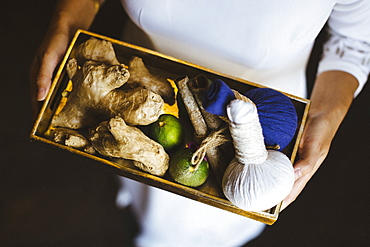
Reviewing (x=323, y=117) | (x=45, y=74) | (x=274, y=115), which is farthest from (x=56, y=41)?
(x=323, y=117)

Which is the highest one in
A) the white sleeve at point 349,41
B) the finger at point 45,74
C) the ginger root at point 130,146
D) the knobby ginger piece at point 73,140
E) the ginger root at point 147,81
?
the white sleeve at point 349,41

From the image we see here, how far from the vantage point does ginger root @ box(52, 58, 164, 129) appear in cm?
51

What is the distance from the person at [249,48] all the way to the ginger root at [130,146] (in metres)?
0.18

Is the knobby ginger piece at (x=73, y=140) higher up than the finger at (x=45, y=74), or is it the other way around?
the finger at (x=45, y=74)

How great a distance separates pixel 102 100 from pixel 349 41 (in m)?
0.57

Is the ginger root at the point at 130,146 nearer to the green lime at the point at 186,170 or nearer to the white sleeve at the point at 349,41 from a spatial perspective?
the green lime at the point at 186,170

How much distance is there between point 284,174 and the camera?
484 mm

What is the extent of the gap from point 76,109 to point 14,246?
925 mm

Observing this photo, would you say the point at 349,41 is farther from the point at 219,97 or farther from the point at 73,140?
the point at 73,140

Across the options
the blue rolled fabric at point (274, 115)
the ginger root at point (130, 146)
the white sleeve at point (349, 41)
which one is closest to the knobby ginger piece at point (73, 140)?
the ginger root at point (130, 146)

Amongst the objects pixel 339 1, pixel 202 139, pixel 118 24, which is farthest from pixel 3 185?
pixel 339 1

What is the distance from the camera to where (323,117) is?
2.43 feet

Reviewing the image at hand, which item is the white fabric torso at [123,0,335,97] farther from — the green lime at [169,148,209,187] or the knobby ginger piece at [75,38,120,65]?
the green lime at [169,148,209,187]

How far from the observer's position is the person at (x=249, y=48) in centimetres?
60
